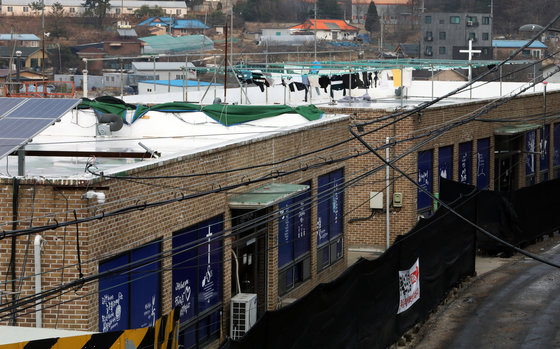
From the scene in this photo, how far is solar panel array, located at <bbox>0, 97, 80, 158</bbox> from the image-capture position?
13023 mm

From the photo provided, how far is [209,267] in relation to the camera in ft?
59.4

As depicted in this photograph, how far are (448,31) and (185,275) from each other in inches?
4458

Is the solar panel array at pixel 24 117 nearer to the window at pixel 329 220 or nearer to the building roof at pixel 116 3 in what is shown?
the window at pixel 329 220

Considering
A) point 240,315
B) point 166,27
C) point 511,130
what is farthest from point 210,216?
point 166,27

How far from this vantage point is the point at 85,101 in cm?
2334

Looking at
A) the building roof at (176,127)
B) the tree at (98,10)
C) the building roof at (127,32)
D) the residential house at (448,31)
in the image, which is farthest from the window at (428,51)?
the building roof at (176,127)

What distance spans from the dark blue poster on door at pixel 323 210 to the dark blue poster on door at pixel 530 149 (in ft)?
59.4

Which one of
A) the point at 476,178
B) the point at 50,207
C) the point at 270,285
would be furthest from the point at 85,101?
the point at 476,178

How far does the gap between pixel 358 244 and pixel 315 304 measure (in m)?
15.8

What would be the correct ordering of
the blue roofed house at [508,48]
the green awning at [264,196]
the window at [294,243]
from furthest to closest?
the blue roofed house at [508,48]
the window at [294,243]
the green awning at [264,196]

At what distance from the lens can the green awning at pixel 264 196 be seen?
1864 cm

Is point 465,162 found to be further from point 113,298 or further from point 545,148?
point 113,298

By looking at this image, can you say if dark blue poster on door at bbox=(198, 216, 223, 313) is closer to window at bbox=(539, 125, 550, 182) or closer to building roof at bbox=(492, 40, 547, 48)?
window at bbox=(539, 125, 550, 182)

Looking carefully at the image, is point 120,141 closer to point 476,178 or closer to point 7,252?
point 7,252
